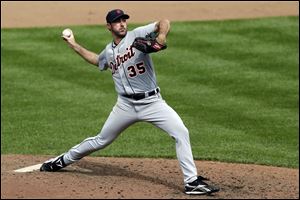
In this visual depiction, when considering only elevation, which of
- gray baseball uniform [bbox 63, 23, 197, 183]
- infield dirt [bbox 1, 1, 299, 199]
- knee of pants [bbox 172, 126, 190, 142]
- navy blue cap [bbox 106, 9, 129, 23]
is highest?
navy blue cap [bbox 106, 9, 129, 23]

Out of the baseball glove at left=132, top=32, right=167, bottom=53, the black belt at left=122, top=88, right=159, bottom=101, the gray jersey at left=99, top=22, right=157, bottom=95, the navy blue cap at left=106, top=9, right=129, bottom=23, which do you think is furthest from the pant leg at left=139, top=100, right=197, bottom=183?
the navy blue cap at left=106, top=9, right=129, bottom=23

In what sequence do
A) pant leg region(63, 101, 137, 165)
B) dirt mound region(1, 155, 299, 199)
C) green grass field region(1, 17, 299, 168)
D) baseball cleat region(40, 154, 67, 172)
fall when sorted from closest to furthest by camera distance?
dirt mound region(1, 155, 299, 199)
pant leg region(63, 101, 137, 165)
baseball cleat region(40, 154, 67, 172)
green grass field region(1, 17, 299, 168)

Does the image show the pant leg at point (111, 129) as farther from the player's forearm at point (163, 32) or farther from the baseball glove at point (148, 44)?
the player's forearm at point (163, 32)

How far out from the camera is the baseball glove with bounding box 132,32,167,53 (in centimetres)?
816

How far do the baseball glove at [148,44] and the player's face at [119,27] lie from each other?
1.17 feet

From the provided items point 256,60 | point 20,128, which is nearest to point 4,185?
point 20,128

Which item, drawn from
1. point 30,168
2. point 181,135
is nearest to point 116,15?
point 181,135

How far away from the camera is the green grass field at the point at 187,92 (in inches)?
461

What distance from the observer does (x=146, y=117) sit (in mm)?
8805

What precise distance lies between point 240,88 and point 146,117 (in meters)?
5.89

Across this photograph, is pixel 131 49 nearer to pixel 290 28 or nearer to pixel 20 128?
pixel 20 128

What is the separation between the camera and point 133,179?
917cm

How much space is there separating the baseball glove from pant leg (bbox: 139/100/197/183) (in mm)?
718

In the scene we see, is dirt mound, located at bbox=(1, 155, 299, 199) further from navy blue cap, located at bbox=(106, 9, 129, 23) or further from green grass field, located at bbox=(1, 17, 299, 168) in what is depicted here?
navy blue cap, located at bbox=(106, 9, 129, 23)
